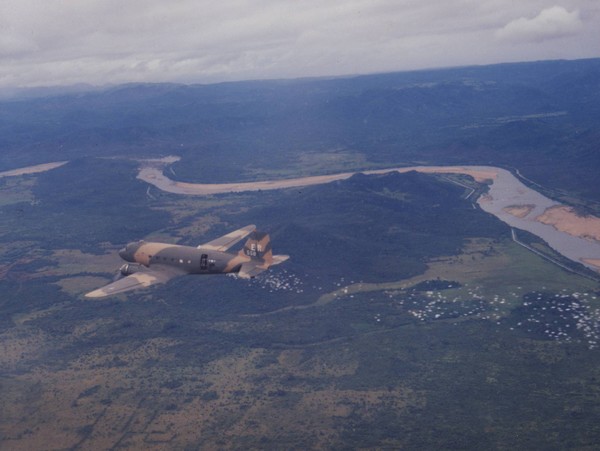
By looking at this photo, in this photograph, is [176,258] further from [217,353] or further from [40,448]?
[40,448]

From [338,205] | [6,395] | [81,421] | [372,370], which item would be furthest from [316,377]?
[338,205]

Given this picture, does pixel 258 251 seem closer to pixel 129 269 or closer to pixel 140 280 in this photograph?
pixel 140 280

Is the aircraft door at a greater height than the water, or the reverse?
the aircraft door

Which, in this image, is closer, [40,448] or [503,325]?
[40,448]

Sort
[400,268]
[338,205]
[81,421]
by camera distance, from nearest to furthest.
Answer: [81,421] < [400,268] < [338,205]

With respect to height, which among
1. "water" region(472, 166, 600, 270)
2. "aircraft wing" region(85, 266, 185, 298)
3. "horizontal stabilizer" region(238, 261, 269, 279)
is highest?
"aircraft wing" region(85, 266, 185, 298)

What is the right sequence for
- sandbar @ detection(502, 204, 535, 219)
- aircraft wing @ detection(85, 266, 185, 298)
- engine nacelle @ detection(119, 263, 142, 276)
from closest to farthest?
aircraft wing @ detection(85, 266, 185, 298), engine nacelle @ detection(119, 263, 142, 276), sandbar @ detection(502, 204, 535, 219)

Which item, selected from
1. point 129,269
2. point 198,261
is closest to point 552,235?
point 198,261

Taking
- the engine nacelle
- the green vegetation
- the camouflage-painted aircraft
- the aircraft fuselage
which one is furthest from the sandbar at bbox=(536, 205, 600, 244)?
the engine nacelle

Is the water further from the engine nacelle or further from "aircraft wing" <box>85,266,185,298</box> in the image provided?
the engine nacelle
